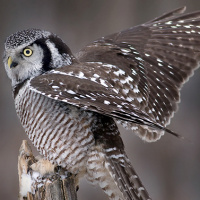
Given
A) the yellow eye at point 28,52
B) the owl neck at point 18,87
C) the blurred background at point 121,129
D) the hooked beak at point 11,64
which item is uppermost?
the yellow eye at point 28,52

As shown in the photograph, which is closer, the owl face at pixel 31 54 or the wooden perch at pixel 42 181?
the wooden perch at pixel 42 181

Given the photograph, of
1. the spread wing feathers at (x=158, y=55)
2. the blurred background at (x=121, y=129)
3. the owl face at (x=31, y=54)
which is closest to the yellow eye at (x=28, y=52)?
the owl face at (x=31, y=54)

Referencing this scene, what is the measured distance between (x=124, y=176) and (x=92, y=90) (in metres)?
0.73

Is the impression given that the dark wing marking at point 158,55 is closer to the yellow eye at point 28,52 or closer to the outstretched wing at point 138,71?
the outstretched wing at point 138,71

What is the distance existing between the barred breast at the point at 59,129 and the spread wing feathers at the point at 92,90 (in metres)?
0.20

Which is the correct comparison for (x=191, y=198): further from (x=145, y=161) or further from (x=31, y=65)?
(x=31, y=65)

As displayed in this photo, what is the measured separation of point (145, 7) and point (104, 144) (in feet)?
13.2

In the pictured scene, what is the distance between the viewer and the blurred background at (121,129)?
8.00 m

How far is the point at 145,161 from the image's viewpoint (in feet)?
26.5

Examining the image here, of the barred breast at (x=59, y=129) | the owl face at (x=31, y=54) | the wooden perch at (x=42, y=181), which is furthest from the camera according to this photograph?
the owl face at (x=31, y=54)

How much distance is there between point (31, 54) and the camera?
18.0 ft

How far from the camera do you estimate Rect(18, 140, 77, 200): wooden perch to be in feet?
16.1

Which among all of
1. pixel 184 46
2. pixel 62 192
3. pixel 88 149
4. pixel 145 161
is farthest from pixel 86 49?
pixel 145 161

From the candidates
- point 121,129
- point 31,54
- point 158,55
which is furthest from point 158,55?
point 121,129
